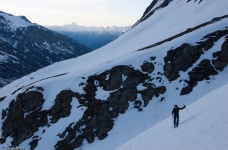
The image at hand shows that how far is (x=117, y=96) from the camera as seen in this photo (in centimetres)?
3775

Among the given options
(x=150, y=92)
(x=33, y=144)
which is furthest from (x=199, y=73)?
(x=33, y=144)

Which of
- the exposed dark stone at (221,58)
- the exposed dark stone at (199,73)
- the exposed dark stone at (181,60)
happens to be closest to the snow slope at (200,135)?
the exposed dark stone at (199,73)

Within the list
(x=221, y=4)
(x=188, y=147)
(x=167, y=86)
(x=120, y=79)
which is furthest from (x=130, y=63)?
(x=221, y=4)

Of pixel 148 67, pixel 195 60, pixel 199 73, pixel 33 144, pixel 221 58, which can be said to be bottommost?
pixel 33 144

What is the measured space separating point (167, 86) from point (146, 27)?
5220cm

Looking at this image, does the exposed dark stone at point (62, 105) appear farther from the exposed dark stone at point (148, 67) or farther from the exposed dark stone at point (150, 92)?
the exposed dark stone at point (148, 67)

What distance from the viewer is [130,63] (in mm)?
41750

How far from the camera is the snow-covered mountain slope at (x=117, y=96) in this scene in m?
33.8

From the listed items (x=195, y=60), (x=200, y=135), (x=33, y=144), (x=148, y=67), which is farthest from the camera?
(x=148, y=67)

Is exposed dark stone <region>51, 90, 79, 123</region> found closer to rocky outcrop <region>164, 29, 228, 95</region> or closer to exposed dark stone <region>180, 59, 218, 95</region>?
rocky outcrop <region>164, 29, 228, 95</region>

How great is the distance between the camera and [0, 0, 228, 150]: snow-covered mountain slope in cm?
3378

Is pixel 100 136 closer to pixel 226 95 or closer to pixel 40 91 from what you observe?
pixel 40 91

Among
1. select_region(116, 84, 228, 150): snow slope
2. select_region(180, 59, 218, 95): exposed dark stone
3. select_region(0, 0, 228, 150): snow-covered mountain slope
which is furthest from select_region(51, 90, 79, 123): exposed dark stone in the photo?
select_region(180, 59, 218, 95): exposed dark stone

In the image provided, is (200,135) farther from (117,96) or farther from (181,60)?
(181,60)
